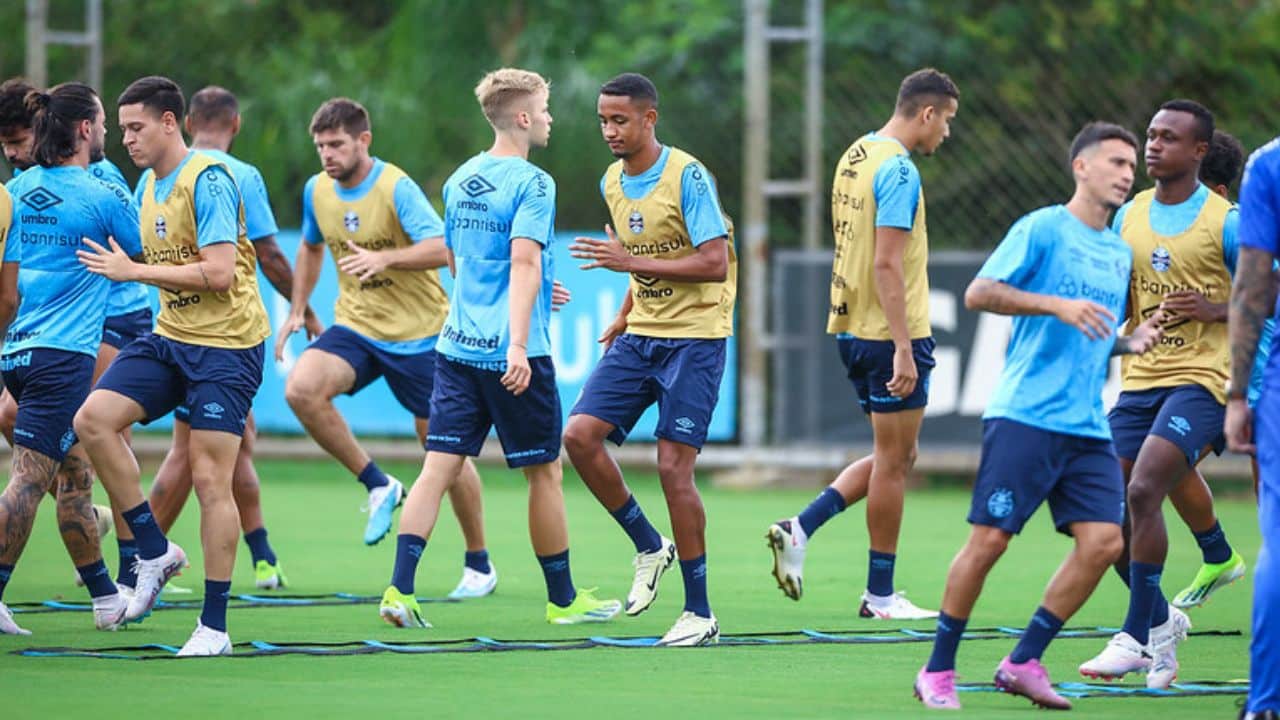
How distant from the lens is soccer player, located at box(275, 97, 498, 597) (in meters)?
10.5

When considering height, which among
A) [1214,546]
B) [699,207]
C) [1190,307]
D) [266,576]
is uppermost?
[699,207]

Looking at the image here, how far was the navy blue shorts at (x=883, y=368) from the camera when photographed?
30.7 ft

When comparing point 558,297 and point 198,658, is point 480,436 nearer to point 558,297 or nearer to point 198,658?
point 558,297

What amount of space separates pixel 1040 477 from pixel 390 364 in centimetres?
477

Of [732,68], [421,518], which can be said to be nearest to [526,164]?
[421,518]

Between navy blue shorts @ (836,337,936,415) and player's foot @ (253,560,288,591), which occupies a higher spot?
navy blue shorts @ (836,337,936,415)

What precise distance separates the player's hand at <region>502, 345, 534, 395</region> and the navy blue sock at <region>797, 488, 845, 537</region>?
6.12ft

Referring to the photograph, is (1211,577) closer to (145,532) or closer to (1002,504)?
(1002,504)

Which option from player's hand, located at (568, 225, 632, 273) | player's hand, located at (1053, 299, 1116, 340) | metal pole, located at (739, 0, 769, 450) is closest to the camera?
player's hand, located at (1053, 299, 1116, 340)

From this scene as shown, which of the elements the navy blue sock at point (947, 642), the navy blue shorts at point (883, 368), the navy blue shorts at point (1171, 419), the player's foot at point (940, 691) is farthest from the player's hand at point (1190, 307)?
the player's foot at point (940, 691)

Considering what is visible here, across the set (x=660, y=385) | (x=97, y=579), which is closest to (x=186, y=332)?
(x=97, y=579)

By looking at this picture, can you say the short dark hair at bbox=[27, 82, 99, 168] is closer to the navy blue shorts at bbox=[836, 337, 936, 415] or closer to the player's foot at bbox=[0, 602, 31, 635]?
the player's foot at bbox=[0, 602, 31, 635]

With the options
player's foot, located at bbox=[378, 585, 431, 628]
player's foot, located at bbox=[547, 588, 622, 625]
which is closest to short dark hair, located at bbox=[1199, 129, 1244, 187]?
player's foot, located at bbox=[547, 588, 622, 625]

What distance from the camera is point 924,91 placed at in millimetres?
9328
